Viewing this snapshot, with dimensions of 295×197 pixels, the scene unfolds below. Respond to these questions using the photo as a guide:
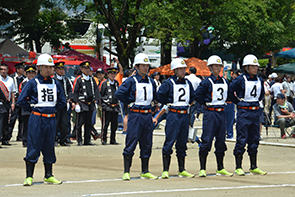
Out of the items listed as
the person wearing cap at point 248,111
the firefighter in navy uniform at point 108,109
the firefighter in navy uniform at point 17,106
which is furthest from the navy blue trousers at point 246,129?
the firefighter in navy uniform at point 17,106

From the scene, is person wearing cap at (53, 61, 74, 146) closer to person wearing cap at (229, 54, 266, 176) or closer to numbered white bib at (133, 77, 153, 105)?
numbered white bib at (133, 77, 153, 105)

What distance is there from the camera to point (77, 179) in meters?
8.46

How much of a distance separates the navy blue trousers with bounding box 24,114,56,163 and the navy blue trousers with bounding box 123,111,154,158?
133 centimetres

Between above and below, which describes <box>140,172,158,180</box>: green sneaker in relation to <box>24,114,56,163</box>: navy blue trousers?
below

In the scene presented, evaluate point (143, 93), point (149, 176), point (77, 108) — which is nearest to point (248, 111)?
point (143, 93)

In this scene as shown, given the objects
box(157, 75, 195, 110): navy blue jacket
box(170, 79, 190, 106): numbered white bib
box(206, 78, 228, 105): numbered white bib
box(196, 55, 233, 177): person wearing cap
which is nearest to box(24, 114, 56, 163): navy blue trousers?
box(157, 75, 195, 110): navy blue jacket

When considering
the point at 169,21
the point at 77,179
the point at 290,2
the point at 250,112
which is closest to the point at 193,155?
the point at 250,112

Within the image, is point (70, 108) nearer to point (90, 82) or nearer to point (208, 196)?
point (90, 82)

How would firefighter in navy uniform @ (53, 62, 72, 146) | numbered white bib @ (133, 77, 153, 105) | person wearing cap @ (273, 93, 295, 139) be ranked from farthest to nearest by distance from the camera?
person wearing cap @ (273, 93, 295, 139) < firefighter in navy uniform @ (53, 62, 72, 146) < numbered white bib @ (133, 77, 153, 105)

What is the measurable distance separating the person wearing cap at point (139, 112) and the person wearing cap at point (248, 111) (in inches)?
67.6

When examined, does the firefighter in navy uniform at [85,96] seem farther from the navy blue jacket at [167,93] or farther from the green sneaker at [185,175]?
the green sneaker at [185,175]

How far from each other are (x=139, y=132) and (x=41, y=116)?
5.59 feet

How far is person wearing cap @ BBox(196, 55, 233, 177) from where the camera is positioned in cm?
888

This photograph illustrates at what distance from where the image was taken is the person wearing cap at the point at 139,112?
848 cm
